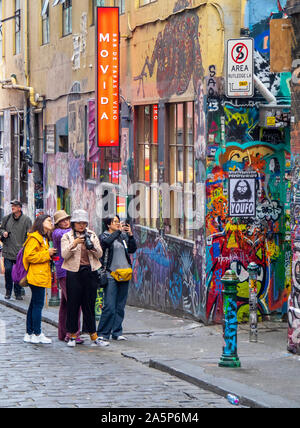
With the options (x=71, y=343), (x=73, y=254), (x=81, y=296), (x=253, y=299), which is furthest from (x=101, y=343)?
(x=253, y=299)

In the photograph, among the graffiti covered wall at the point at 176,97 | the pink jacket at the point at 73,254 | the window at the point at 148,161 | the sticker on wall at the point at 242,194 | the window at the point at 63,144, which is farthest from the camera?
the window at the point at 63,144

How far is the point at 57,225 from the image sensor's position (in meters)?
13.2

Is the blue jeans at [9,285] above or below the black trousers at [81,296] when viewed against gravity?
below

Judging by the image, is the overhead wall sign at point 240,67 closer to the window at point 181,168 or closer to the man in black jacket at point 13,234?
the window at point 181,168

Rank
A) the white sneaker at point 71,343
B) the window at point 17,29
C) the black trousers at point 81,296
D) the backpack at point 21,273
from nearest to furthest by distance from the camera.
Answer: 1. the black trousers at point 81,296
2. the white sneaker at point 71,343
3. the backpack at point 21,273
4. the window at point 17,29

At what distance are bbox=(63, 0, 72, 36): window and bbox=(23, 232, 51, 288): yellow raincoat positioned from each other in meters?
9.89

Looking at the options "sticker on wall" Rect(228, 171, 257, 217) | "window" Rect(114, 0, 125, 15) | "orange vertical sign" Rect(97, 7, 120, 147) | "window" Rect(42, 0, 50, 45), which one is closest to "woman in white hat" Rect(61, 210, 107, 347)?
"sticker on wall" Rect(228, 171, 257, 217)

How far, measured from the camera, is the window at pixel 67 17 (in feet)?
70.9

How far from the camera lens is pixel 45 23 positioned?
78.6 feet

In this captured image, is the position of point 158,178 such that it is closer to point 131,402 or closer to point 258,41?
point 258,41

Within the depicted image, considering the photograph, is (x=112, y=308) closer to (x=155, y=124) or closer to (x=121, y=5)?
(x=155, y=124)

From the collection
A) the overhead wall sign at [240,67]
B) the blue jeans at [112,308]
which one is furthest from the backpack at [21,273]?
the overhead wall sign at [240,67]

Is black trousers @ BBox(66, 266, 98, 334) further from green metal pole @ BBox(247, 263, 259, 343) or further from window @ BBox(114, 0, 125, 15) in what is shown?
window @ BBox(114, 0, 125, 15)

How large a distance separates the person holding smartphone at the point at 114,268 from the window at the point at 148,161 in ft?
11.1
